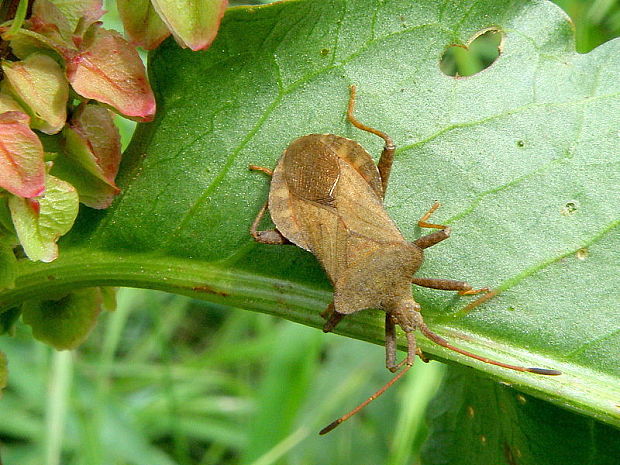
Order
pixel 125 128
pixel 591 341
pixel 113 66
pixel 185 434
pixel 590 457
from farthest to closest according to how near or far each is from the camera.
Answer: pixel 185 434
pixel 125 128
pixel 590 457
pixel 591 341
pixel 113 66

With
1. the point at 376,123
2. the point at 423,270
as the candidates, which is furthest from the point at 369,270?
the point at 376,123

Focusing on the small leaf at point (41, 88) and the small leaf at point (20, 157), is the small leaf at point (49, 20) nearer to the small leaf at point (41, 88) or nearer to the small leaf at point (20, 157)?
the small leaf at point (41, 88)

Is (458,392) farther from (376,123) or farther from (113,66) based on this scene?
(113,66)

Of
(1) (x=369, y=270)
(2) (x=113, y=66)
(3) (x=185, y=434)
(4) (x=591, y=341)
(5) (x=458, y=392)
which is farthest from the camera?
(3) (x=185, y=434)

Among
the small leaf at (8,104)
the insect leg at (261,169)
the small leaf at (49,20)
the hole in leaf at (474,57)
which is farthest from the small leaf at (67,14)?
the hole in leaf at (474,57)

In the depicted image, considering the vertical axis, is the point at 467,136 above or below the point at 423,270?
above

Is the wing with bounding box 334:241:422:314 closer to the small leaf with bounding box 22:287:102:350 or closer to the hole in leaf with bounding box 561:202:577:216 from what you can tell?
the hole in leaf with bounding box 561:202:577:216

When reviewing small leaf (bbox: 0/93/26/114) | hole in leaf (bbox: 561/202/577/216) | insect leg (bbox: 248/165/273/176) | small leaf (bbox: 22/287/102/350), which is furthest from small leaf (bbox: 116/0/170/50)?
hole in leaf (bbox: 561/202/577/216)

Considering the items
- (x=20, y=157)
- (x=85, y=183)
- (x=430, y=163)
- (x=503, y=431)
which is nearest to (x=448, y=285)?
(x=430, y=163)
